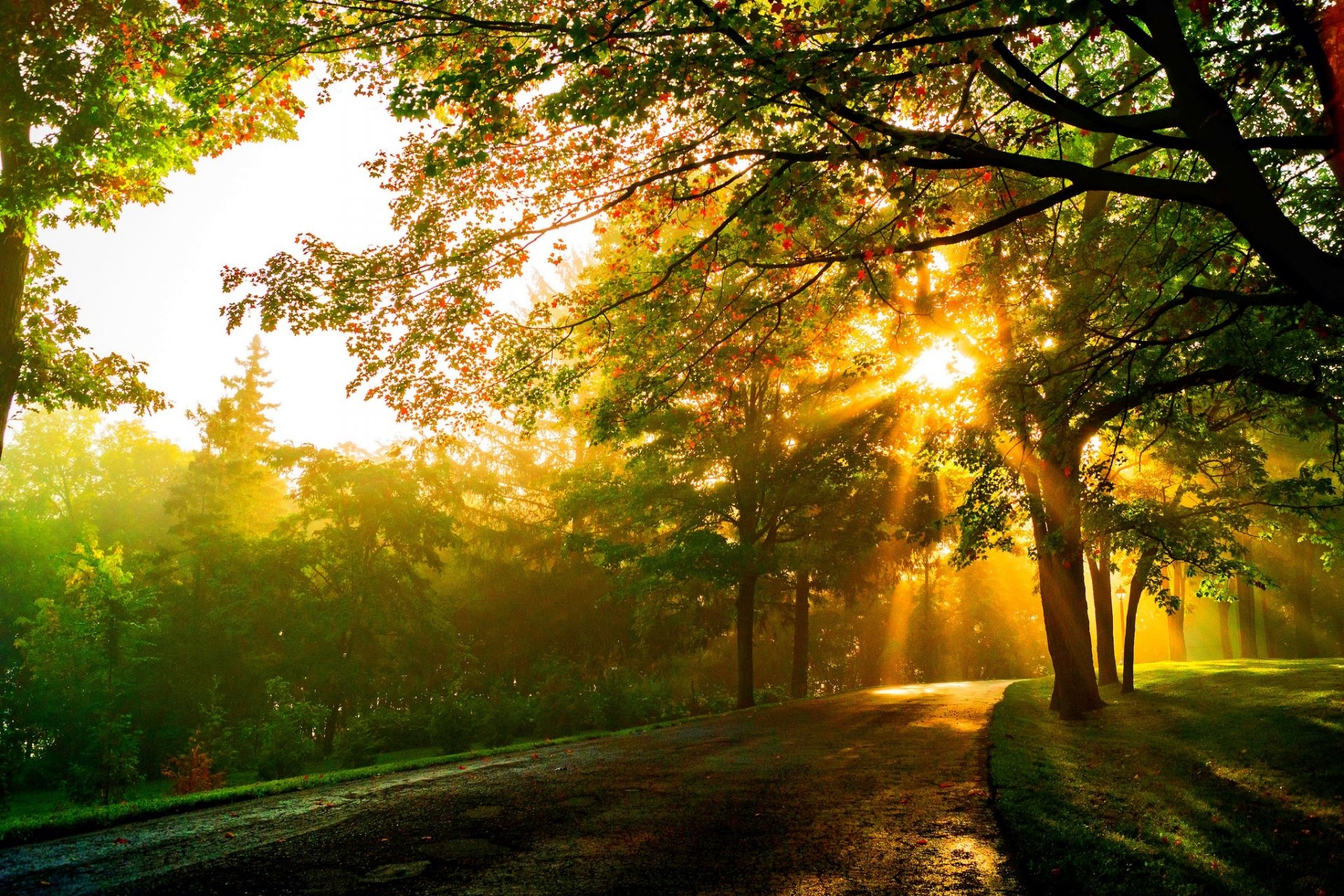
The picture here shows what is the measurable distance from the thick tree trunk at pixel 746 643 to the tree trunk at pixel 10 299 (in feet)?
59.2

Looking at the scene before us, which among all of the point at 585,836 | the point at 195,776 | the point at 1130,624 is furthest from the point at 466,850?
the point at 1130,624

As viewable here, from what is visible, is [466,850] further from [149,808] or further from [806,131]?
[806,131]

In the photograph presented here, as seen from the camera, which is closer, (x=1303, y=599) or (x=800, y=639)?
(x=800, y=639)

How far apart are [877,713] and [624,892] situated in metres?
13.6

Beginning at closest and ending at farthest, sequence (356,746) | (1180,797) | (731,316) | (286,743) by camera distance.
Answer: (1180,797) < (731,316) < (286,743) < (356,746)

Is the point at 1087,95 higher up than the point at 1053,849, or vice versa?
the point at 1087,95

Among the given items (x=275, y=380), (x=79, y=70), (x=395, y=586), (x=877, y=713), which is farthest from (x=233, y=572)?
(x=877, y=713)

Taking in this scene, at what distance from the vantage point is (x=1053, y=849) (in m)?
5.55

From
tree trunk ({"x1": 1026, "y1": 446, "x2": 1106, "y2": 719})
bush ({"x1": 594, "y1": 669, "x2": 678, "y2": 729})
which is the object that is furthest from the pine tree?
tree trunk ({"x1": 1026, "y1": 446, "x2": 1106, "y2": 719})

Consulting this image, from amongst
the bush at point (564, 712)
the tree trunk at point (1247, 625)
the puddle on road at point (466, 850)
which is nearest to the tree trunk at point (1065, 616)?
the puddle on road at point (466, 850)

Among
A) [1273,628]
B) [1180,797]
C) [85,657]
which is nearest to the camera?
[1180,797]

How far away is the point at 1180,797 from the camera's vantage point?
25.2ft

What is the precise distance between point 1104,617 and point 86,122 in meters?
26.0

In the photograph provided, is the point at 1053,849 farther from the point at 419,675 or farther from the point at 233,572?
the point at 233,572
